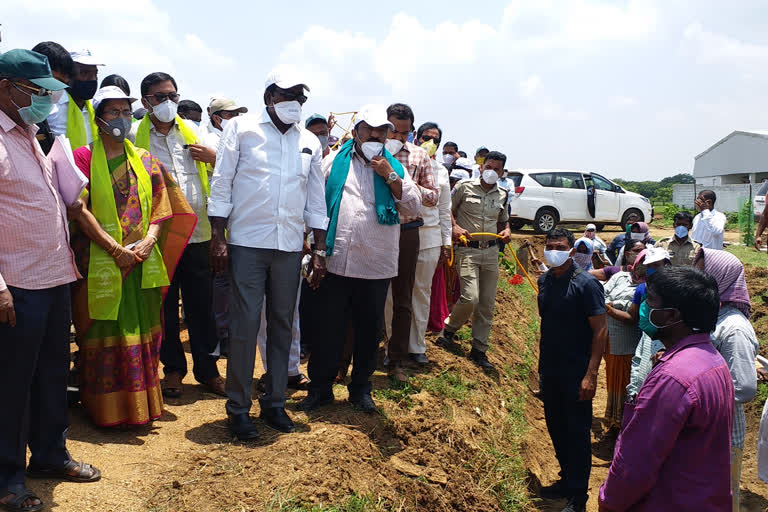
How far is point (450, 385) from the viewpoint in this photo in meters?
5.86

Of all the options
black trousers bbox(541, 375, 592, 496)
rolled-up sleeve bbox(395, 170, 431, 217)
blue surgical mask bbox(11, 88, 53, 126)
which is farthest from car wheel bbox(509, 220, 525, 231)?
blue surgical mask bbox(11, 88, 53, 126)

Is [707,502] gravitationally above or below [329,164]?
below

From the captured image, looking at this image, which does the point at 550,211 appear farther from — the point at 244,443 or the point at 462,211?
the point at 244,443

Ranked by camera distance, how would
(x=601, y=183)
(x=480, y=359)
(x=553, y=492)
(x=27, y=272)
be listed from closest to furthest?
(x=27, y=272)
(x=553, y=492)
(x=480, y=359)
(x=601, y=183)

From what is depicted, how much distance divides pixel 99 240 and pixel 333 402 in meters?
1.94

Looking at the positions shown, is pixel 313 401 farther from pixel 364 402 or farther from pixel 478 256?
pixel 478 256

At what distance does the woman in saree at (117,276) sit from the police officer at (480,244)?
3.33 m

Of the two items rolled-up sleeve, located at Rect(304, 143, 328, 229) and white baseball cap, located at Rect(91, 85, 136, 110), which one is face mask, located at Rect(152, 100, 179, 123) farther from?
rolled-up sleeve, located at Rect(304, 143, 328, 229)

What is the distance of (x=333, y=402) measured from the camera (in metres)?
4.65

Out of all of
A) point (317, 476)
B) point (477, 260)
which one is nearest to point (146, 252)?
point (317, 476)

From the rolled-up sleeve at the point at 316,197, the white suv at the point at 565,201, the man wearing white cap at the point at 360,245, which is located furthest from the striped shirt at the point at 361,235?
the white suv at the point at 565,201

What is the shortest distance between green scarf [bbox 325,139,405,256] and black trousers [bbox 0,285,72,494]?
1731mm

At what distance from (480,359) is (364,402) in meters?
2.48

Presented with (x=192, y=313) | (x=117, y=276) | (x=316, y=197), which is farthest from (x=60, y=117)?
(x=316, y=197)
